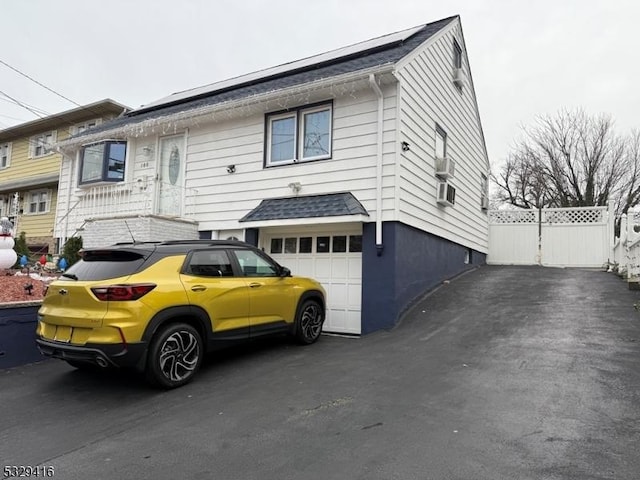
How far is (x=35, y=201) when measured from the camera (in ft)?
62.2

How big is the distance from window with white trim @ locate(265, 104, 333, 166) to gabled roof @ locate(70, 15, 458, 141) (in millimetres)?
639

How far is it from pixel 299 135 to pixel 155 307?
5663 millimetres

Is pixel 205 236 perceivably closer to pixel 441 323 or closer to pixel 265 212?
pixel 265 212

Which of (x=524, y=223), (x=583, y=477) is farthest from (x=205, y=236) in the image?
(x=524, y=223)

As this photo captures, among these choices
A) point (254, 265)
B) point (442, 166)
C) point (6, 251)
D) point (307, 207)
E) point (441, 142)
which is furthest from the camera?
point (441, 142)

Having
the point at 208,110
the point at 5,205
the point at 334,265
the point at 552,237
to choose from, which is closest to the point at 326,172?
the point at 334,265

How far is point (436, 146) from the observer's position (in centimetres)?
1043

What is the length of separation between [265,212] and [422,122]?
12.9ft

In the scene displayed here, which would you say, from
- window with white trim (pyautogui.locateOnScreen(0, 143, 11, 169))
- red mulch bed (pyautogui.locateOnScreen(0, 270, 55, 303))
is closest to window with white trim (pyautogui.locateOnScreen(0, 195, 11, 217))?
window with white trim (pyautogui.locateOnScreen(0, 143, 11, 169))

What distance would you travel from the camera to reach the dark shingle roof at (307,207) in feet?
26.6

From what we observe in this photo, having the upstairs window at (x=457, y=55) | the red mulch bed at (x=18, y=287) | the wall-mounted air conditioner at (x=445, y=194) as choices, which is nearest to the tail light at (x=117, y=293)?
the red mulch bed at (x=18, y=287)

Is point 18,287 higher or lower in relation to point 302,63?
lower

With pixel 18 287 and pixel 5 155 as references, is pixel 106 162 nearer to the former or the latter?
pixel 18 287

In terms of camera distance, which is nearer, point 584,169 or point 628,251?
point 628,251
